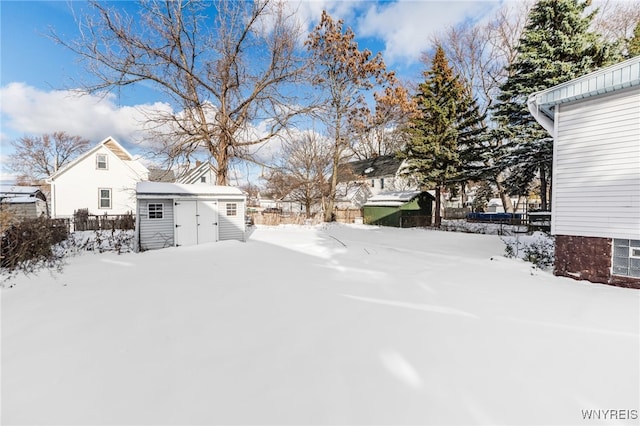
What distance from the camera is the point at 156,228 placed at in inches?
409

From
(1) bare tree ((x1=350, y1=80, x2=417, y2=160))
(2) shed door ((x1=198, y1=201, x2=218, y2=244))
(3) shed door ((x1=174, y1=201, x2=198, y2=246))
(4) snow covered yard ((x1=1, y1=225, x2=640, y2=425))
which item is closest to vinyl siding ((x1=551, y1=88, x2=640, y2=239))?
(4) snow covered yard ((x1=1, y1=225, x2=640, y2=425))

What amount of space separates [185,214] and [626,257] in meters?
13.2

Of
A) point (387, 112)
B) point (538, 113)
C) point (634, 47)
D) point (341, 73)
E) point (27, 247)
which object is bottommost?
point (27, 247)

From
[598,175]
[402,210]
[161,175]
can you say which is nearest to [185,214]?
[161,175]

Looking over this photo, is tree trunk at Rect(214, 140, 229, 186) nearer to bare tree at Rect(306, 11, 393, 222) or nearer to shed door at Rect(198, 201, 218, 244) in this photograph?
shed door at Rect(198, 201, 218, 244)

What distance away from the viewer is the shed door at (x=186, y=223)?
10781 millimetres

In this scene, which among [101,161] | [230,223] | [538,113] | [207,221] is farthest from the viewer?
[101,161]

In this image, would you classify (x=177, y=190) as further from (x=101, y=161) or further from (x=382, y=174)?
(x=382, y=174)

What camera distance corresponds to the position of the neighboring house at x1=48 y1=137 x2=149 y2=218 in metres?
17.6

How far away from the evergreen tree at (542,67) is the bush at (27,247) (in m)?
21.3

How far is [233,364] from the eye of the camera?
3.03 metres

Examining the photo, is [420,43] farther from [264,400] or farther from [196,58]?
[264,400]

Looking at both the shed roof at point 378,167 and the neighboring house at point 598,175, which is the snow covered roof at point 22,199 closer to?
the neighboring house at point 598,175

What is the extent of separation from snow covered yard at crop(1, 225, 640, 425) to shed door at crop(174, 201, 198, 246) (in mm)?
4488
